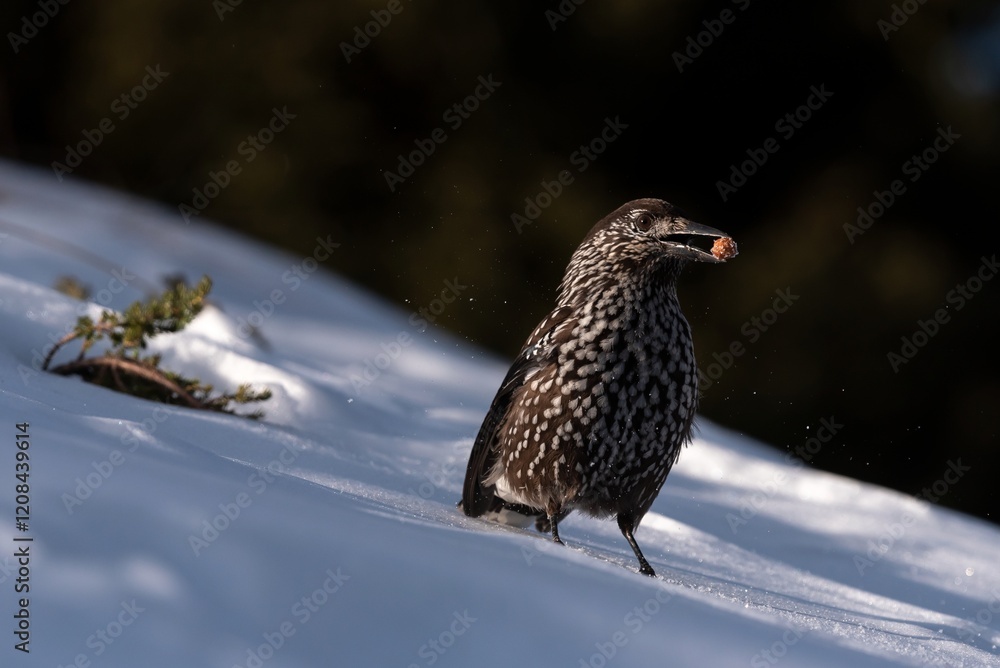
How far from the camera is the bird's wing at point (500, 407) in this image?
2928 mm

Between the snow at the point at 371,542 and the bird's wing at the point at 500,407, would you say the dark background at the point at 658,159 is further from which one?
the bird's wing at the point at 500,407

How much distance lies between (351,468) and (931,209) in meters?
6.53

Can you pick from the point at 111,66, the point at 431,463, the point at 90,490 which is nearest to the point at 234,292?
the point at 431,463

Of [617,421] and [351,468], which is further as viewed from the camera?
[351,468]

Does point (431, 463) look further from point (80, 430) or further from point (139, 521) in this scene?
point (139, 521)

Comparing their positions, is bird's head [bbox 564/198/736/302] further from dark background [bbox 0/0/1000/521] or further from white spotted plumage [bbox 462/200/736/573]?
dark background [bbox 0/0/1000/521]

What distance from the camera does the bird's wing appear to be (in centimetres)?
293

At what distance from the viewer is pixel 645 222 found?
2.99 m

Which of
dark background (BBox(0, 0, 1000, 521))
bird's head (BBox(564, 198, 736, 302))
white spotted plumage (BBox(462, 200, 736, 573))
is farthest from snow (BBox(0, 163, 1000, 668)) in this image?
dark background (BBox(0, 0, 1000, 521))

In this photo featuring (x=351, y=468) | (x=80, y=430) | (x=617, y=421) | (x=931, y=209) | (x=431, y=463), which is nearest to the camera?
(x=80, y=430)

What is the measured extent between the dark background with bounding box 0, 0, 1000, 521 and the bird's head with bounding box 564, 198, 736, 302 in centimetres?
501

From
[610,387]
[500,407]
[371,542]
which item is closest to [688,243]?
[610,387]

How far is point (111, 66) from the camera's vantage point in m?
8.78

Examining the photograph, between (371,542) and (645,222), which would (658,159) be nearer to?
(645,222)
